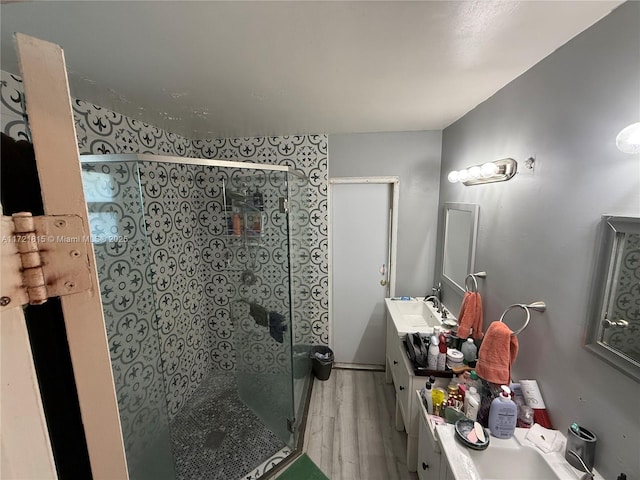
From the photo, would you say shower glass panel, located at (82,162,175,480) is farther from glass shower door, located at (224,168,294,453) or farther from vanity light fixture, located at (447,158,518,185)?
vanity light fixture, located at (447,158,518,185)

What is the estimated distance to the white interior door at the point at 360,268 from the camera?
258 cm

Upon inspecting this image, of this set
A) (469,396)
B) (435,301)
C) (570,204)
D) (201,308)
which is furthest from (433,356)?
(201,308)

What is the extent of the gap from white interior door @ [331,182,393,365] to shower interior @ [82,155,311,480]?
39cm

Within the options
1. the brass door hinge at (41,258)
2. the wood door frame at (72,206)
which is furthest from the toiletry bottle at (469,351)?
the brass door hinge at (41,258)

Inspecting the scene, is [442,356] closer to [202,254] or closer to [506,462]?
[506,462]

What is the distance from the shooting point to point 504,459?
3.59 ft

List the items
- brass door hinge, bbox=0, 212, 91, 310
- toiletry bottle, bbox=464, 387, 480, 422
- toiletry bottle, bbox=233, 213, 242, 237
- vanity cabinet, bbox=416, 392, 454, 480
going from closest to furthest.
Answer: brass door hinge, bbox=0, 212, 91, 310, vanity cabinet, bbox=416, 392, 454, 480, toiletry bottle, bbox=464, 387, 480, 422, toiletry bottle, bbox=233, 213, 242, 237

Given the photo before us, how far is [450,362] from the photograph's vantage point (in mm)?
1602

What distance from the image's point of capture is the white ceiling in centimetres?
85

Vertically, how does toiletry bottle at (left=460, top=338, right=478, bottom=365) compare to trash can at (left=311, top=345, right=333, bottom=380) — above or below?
above

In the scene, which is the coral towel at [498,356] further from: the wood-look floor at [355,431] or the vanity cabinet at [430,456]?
the wood-look floor at [355,431]

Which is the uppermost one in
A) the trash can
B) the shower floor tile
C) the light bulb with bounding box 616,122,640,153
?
the light bulb with bounding box 616,122,640,153

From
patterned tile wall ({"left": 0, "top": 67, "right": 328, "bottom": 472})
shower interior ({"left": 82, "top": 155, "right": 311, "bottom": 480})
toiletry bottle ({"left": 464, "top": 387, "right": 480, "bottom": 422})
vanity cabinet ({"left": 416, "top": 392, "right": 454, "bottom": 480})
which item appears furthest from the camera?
patterned tile wall ({"left": 0, "top": 67, "right": 328, "bottom": 472})

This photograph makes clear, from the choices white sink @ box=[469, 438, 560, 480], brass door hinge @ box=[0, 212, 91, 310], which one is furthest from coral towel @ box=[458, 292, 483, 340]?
brass door hinge @ box=[0, 212, 91, 310]
